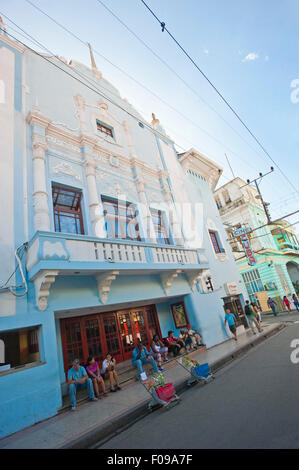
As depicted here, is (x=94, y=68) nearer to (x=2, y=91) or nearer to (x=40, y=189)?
(x=2, y=91)

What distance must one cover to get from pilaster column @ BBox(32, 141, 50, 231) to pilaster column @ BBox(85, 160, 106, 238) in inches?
70.0

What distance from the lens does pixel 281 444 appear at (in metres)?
3.08

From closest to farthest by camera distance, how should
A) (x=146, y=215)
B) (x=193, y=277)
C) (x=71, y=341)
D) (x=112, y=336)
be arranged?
(x=71, y=341)
(x=112, y=336)
(x=146, y=215)
(x=193, y=277)

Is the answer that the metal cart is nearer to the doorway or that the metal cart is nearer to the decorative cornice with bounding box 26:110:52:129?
the doorway

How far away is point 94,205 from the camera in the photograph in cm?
946

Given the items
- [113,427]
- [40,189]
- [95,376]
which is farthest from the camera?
[40,189]

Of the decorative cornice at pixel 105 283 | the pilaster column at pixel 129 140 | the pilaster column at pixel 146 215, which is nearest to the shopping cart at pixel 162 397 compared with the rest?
the decorative cornice at pixel 105 283

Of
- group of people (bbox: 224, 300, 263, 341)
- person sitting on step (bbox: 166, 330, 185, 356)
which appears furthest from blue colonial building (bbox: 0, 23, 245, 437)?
person sitting on step (bbox: 166, 330, 185, 356)

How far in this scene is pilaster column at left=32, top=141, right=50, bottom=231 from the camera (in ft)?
25.2

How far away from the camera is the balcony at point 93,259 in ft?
21.8

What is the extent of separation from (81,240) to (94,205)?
233 cm

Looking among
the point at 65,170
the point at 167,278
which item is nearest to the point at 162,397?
the point at 167,278

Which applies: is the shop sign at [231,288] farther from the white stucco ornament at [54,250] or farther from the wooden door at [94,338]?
the white stucco ornament at [54,250]
